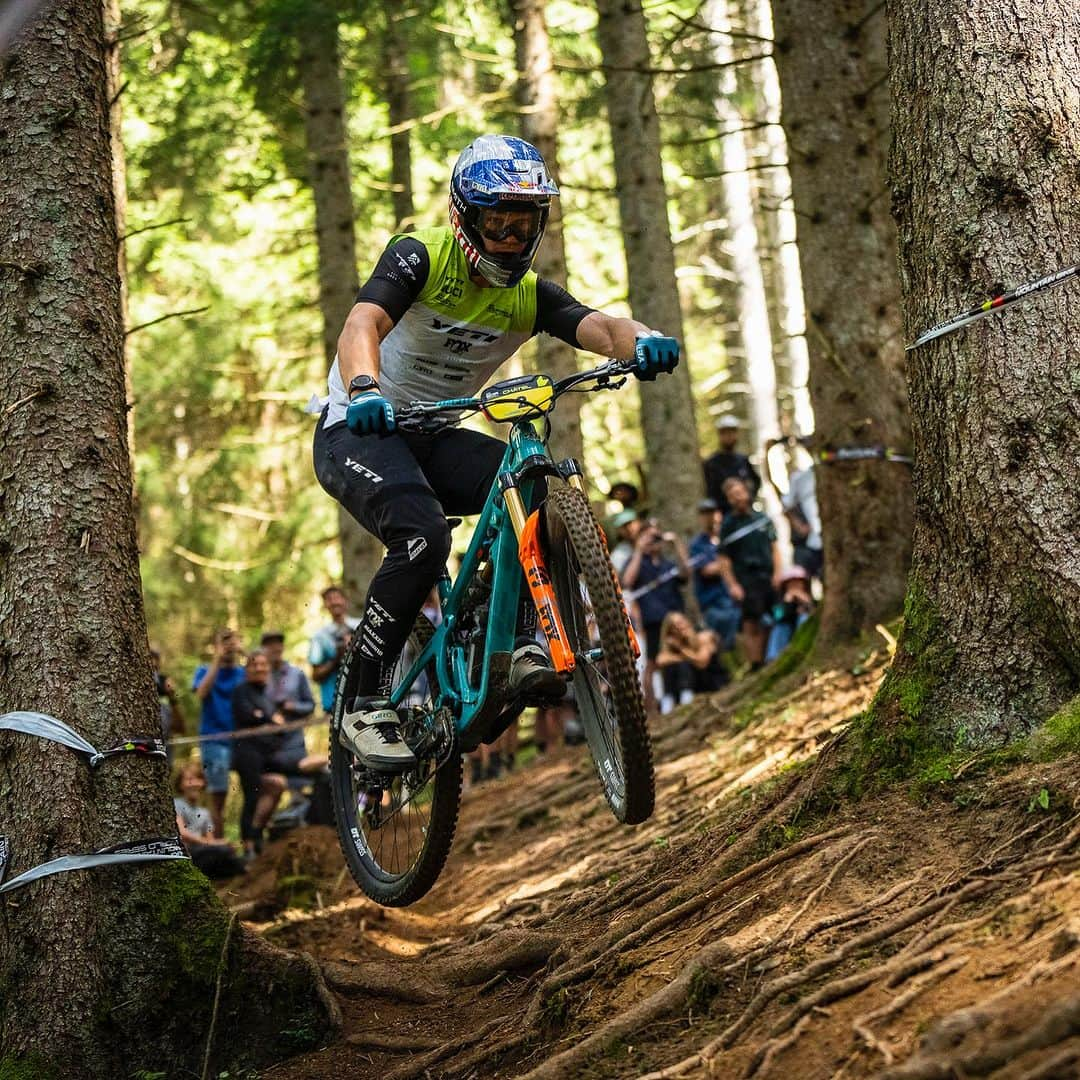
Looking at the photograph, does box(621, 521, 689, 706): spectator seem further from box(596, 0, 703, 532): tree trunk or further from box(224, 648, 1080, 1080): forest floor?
box(224, 648, 1080, 1080): forest floor

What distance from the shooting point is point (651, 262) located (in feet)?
54.9

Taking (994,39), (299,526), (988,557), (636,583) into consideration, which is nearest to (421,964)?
(988,557)

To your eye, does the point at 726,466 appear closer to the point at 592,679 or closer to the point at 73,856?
the point at 592,679

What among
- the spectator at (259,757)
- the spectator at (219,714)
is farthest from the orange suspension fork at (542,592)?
the spectator at (219,714)

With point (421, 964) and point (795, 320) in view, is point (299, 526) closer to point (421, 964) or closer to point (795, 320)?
point (795, 320)

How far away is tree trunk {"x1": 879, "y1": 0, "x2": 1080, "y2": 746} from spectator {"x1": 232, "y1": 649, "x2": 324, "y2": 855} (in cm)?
891

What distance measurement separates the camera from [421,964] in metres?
6.63

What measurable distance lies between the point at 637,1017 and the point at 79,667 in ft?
9.40

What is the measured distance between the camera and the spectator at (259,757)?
42.9 ft

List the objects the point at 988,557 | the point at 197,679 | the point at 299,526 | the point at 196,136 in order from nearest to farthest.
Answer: the point at 988,557 → the point at 197,679 → the point at 196,136 → the point at 299,526

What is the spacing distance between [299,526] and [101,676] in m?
17.2

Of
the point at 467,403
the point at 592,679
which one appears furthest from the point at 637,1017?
the point at 467,403

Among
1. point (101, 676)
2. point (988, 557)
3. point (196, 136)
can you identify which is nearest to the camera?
point (988, 557)

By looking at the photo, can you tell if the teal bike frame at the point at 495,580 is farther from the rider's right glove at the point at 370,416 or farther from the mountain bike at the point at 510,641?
the rider's right glove at the point at 370,416
